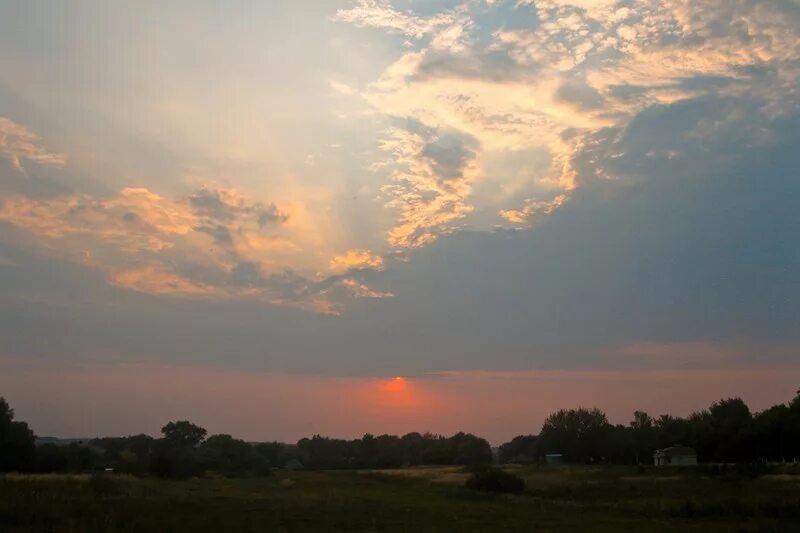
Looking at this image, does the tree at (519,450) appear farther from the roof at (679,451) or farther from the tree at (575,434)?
the roof at (679,451)

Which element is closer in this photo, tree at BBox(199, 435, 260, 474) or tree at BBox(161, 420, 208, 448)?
tree at BBox(199, 435, 260, 474)

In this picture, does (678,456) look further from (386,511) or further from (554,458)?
(386,511)

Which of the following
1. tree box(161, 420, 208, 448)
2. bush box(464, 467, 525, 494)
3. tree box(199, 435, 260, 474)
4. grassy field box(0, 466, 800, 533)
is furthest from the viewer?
tree box(161, 420, 208, 448)

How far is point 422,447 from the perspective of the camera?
15512 centimetres

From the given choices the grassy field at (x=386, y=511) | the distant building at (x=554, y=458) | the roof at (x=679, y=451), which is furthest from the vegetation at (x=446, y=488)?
→ the roof at (x=679, y=451)

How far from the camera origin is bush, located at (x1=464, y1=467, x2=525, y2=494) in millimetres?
66812

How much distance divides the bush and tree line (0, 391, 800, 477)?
32.2 meters

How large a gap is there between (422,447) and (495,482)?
8966cm

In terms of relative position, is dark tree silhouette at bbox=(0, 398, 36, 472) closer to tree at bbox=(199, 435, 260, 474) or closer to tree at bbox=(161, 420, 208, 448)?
tree at bbox=(199, 435, 260, 474)

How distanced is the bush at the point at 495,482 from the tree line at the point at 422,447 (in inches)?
1268

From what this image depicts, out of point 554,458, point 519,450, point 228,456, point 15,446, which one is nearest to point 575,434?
point 554,458

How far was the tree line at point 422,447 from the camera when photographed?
8023cm

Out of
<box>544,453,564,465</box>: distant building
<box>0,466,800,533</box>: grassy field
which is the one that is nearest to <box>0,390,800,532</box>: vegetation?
<box>0,466,800,533</box>: grassy field

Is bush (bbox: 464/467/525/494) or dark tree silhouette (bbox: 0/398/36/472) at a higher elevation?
dark tree silhouette (bbox: 0/398/36/472)
